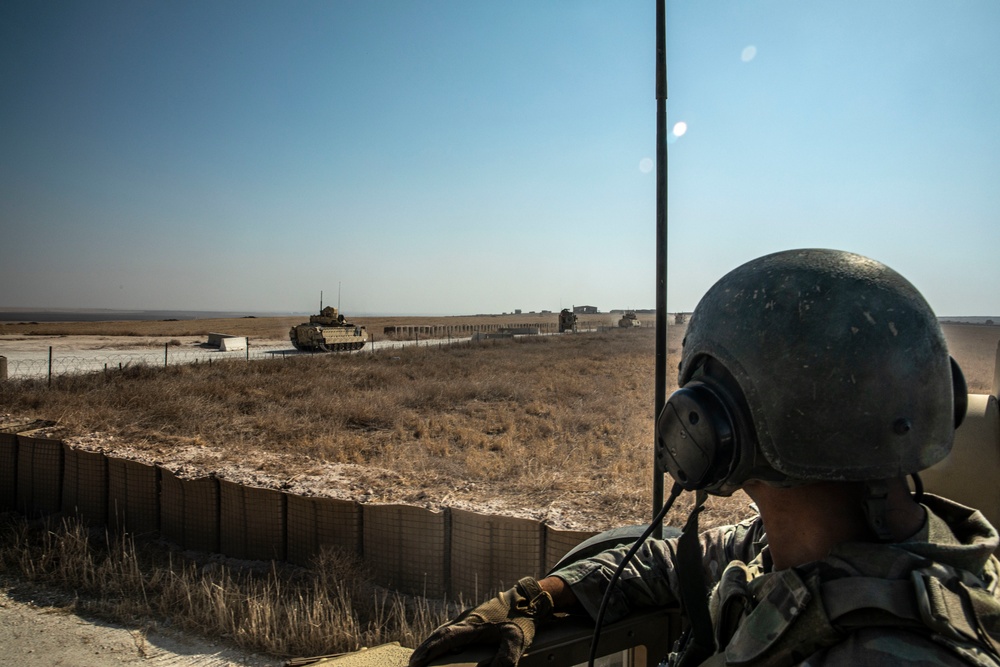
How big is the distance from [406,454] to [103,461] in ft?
12.8

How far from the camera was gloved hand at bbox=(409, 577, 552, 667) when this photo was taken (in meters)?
1.54

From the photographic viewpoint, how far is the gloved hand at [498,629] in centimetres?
154

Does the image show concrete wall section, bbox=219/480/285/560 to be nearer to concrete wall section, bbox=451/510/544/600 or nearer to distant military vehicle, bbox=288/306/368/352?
concrete wall section, bbox=451/510/544/600

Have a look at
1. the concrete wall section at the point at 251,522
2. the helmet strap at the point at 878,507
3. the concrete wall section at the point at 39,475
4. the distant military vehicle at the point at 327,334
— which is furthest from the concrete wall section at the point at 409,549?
the distant military vehicle at the point at 327,334

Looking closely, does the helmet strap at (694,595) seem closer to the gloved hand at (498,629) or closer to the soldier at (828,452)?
the soldier at (828,452)

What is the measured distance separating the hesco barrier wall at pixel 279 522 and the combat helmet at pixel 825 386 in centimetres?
273

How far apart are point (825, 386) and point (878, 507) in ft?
0.83

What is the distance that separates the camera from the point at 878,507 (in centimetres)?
118

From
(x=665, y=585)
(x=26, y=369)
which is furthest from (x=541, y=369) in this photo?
(x=665, y=585)

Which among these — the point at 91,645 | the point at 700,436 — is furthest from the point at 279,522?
the point at 700,436

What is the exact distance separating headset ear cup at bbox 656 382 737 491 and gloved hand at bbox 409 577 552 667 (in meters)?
0.61

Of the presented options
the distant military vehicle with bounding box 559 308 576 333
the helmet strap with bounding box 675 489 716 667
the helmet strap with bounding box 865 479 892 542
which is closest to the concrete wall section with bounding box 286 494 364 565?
the helmet strap with bounding box 675 489 716 667

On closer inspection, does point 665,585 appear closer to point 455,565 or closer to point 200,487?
point 455,565

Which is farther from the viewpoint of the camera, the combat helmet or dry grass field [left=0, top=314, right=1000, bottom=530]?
dry grass field [left=0, top=314, right=1000, bottom=530]
